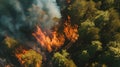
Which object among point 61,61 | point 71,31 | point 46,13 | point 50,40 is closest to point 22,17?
point 46,13

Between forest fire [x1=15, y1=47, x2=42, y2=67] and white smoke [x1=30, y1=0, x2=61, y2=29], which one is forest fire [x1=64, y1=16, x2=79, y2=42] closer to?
white smoke [x1=30, y1=0, x2=61, y2=29]

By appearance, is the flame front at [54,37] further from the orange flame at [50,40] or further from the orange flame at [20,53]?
the orange flame at [20,53]

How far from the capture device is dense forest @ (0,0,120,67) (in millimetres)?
22703

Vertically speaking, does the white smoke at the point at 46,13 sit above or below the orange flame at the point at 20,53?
above

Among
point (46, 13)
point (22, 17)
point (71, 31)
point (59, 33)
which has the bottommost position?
point (71, 31)

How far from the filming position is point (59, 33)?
81.7 feet

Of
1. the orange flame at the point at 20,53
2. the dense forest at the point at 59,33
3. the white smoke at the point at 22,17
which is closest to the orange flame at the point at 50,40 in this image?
the dense forest at the point at 59,33

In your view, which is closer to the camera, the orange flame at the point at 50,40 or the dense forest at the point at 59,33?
the dense forest at the point at 59,33

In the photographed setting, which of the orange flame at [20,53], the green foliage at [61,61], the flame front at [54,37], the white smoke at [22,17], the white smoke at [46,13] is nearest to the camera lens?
the green foliage at [61,61]

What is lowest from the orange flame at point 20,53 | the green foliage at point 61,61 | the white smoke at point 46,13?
the green foliage at point 61,61

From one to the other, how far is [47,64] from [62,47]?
161cm

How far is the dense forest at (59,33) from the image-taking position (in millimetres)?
22703

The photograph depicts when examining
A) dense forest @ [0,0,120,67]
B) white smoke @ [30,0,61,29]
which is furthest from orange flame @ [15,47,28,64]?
white smoke @ [30,0,61,29]

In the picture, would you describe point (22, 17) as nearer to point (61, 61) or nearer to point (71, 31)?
point (71, 31)
